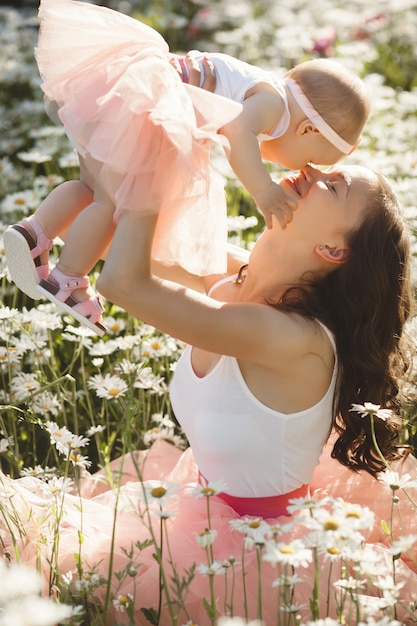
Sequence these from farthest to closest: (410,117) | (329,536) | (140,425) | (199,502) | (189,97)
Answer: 1. (410,117)
2. (140,425)
3. (199,502)
4. (189,97)
5. (329,536)

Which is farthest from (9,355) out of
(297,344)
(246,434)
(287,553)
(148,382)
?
(287,553)

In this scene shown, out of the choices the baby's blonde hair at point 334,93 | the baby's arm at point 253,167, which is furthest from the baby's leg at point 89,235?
the baby's blonde hair at point 334,93

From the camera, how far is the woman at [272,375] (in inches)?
74.6

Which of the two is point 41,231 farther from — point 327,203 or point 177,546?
point 177,546

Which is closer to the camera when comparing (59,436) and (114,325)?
(59,436)

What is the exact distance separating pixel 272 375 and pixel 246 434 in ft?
0.51

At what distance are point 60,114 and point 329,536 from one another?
3.45 feet

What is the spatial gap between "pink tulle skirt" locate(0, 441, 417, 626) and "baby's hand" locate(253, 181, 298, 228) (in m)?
0.60

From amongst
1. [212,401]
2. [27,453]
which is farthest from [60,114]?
[27,453]

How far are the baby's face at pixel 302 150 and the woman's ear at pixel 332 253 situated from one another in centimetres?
22

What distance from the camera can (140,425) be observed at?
9.22 ft

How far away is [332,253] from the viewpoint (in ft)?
6.71

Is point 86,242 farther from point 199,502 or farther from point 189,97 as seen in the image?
point 199,502

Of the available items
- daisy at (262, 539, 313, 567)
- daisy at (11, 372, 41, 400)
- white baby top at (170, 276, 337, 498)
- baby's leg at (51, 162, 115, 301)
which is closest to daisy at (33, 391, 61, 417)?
daisy at (11, 372, 41, 400)
